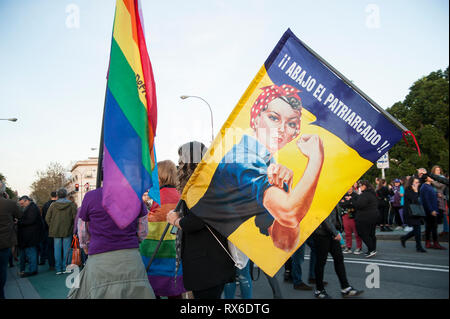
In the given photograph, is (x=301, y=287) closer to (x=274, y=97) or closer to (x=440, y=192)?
(x=274, y=97)

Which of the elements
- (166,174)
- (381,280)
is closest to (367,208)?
(381,280)

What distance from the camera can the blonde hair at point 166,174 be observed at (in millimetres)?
4289

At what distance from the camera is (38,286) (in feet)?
24.8

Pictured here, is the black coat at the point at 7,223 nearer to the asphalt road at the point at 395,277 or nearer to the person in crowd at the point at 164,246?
the person in crowd at the point at 164,246

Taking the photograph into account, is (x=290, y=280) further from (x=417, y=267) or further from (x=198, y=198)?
(x=198, y=198)

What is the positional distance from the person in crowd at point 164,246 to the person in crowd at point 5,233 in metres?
3.10

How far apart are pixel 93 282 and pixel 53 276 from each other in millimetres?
6962

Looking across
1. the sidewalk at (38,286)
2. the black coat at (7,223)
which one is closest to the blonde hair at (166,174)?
the black coat at (7,223)

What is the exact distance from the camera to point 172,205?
13.7 ft

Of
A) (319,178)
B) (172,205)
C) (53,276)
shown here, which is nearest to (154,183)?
(172,205)

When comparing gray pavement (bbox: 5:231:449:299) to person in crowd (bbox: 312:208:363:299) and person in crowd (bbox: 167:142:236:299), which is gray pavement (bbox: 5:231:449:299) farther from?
person in crowd (bbox: 167:142:236:299)

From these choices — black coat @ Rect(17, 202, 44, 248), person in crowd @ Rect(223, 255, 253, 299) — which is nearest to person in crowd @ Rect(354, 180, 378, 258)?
person in crowd @ Rect(223, 255, 253, 299)

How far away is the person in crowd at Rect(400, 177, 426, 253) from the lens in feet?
30.2

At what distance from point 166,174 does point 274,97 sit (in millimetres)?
1843
